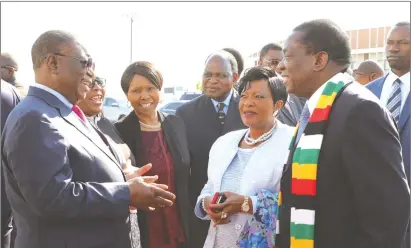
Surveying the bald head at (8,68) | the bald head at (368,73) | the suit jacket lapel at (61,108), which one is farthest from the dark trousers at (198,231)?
the bald head at (368,73)

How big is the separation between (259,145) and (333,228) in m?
1.17

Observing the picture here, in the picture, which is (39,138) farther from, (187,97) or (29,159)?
(187,97)

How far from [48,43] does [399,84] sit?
285 cm

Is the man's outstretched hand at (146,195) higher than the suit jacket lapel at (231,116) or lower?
lower

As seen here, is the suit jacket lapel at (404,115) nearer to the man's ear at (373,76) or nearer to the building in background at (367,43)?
the man's ear at (373,76)

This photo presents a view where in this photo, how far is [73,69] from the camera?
287cm

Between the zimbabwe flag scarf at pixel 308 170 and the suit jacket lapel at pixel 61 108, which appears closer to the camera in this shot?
the zimbabwe flag scarf at pixel 308 170

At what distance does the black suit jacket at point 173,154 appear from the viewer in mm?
4105

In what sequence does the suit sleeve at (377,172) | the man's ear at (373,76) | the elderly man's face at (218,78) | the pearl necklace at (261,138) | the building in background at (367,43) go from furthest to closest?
the building in background at (367,43) → the man's ear at (373,76) → the elderly man's face at (218,78) → the pearl necklace at (261,138) → the suit sleeve at (377,172)

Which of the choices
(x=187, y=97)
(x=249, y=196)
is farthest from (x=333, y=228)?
(x=187, y=97)

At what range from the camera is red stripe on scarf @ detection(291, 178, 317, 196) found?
2389mm

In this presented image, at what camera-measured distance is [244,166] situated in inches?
134

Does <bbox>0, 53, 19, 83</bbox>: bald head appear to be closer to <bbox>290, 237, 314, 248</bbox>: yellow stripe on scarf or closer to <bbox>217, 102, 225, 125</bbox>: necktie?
<bbox>217, 102, 225, 125</bbox>: necktie

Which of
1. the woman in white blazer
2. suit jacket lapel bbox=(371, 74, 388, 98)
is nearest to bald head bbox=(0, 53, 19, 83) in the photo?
the woman in white blazer
